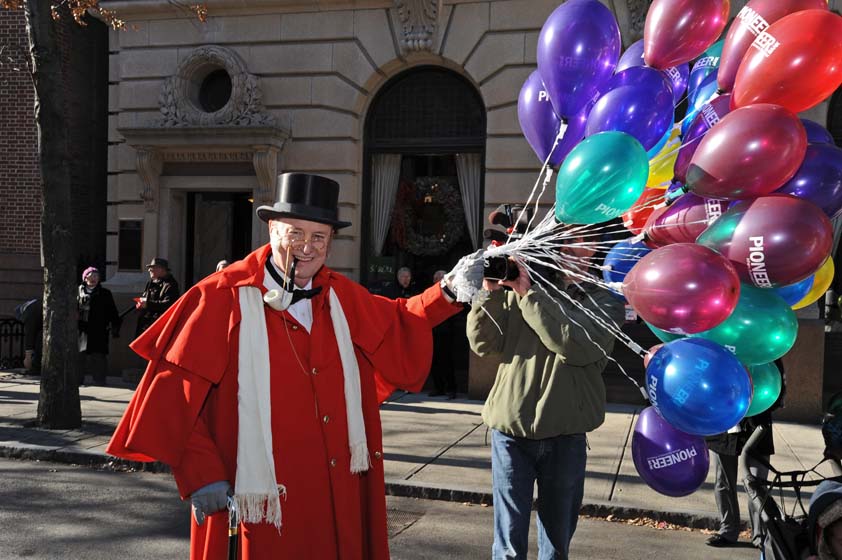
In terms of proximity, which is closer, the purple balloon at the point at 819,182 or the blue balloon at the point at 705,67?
the purple balloon at the point at 819,182

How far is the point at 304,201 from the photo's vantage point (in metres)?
3.05

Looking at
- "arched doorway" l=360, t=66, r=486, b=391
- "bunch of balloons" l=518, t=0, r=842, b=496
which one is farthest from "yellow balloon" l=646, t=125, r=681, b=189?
"arched doorway" l=360, t=66, r=486, b=391

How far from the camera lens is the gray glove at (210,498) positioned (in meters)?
2.71

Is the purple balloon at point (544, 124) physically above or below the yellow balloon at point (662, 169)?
above

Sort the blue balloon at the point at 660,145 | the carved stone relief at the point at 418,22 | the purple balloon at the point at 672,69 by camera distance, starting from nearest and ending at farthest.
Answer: the blue balloon at the point at 660,145, the purple balloon at the point at 672,69, the carved stone relief at the point at 418,22

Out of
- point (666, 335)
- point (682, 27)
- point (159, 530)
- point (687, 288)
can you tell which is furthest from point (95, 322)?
point (687, 288)

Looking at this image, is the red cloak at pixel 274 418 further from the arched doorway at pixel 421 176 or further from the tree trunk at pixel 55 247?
the arched doorway at pixel 421 176

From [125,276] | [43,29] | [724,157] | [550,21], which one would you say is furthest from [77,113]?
[724,157]

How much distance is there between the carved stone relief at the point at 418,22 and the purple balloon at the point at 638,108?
333 inches

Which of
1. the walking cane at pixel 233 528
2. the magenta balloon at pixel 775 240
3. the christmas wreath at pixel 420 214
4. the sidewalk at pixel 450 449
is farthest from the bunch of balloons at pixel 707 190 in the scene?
the christmas wreath at pixel 420 214

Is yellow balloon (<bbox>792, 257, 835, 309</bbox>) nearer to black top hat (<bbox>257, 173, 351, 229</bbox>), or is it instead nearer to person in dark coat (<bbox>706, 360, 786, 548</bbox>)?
person in dark coat (<bbox>706, 360, 786, 548</bbox>)

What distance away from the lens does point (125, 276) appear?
12688mm

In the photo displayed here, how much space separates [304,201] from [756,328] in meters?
1.75

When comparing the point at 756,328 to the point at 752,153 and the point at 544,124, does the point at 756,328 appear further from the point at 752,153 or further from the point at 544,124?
the point at 544,124
